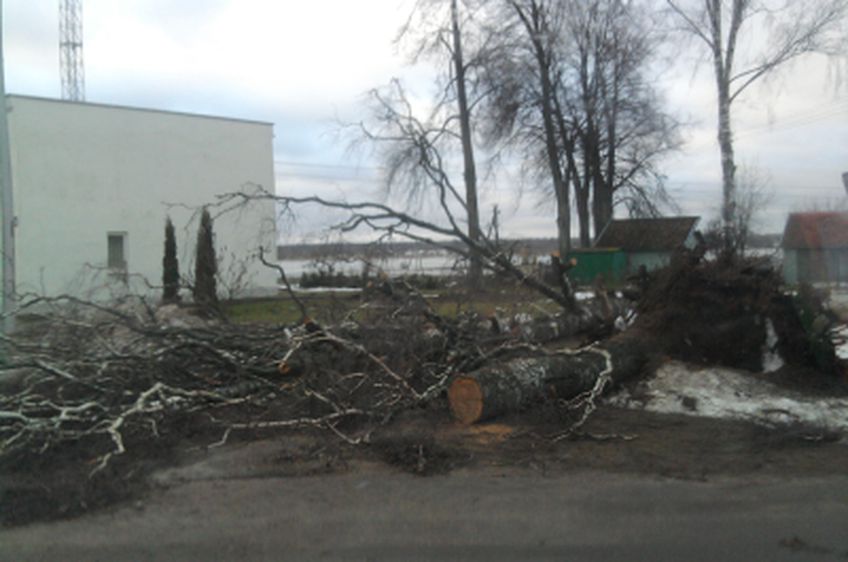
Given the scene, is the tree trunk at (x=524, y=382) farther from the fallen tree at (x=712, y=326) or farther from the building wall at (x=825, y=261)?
the building wall at (x=825, y=261)

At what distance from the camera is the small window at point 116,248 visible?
25.7 metres

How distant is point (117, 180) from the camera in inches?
1009

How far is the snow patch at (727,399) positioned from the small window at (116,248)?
71.4ft

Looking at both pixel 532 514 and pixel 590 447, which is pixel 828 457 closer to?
pixel 590 447

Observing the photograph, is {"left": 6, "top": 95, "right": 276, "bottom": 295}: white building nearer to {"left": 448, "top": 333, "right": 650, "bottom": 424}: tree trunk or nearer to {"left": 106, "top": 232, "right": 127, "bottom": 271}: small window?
{"left": 106, "top": 232, "right": 127, "bottom": 271}: small window

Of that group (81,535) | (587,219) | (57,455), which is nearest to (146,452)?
(57,455)

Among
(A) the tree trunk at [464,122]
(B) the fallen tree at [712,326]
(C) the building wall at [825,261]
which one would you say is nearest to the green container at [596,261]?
(A) the tree trunk at [464,122]

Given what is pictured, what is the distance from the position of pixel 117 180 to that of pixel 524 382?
73.2 ft

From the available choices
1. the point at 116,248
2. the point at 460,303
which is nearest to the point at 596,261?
the point at 116,248

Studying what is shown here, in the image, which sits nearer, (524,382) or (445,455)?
(445,455)

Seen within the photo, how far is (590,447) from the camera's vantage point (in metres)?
6.44

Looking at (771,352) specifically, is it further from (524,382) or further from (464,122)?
(464,122)

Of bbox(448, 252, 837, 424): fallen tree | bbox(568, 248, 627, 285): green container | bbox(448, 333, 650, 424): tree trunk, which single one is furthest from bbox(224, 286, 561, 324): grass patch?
bbox(568, 248, 627, 285): green container

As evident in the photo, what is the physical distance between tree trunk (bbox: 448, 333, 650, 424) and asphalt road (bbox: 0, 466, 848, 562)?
1384mm
